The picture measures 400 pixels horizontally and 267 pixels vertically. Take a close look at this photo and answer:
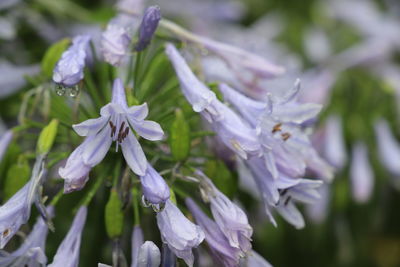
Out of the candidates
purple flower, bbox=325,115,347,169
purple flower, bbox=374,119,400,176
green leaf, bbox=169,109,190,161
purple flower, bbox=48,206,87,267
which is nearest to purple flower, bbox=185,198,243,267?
green leaf, bbox=169,109,190,161

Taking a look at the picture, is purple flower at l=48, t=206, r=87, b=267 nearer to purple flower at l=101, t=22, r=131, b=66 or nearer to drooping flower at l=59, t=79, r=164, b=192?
drooping flower at l=59, t=79, r=164, b=192

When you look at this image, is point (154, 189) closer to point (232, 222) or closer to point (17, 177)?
point (232, 222)

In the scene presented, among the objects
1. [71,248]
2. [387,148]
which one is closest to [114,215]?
[71,248]

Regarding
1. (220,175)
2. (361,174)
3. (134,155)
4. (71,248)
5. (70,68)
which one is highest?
(70,68)

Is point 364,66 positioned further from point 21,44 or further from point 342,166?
point 21,44

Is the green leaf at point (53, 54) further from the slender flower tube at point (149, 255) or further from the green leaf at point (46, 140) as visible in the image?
the slender flower tube at point (149, 255)

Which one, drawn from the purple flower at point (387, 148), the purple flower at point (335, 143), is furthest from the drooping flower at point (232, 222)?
the purple flower at point (387, 148)

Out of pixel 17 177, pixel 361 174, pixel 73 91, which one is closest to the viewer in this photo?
pixel 73 91

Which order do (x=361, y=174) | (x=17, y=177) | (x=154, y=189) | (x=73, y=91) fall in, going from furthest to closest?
(x=361, y=174), (x=17, y=177), (x=73, y=91), (x=154, y=189)
